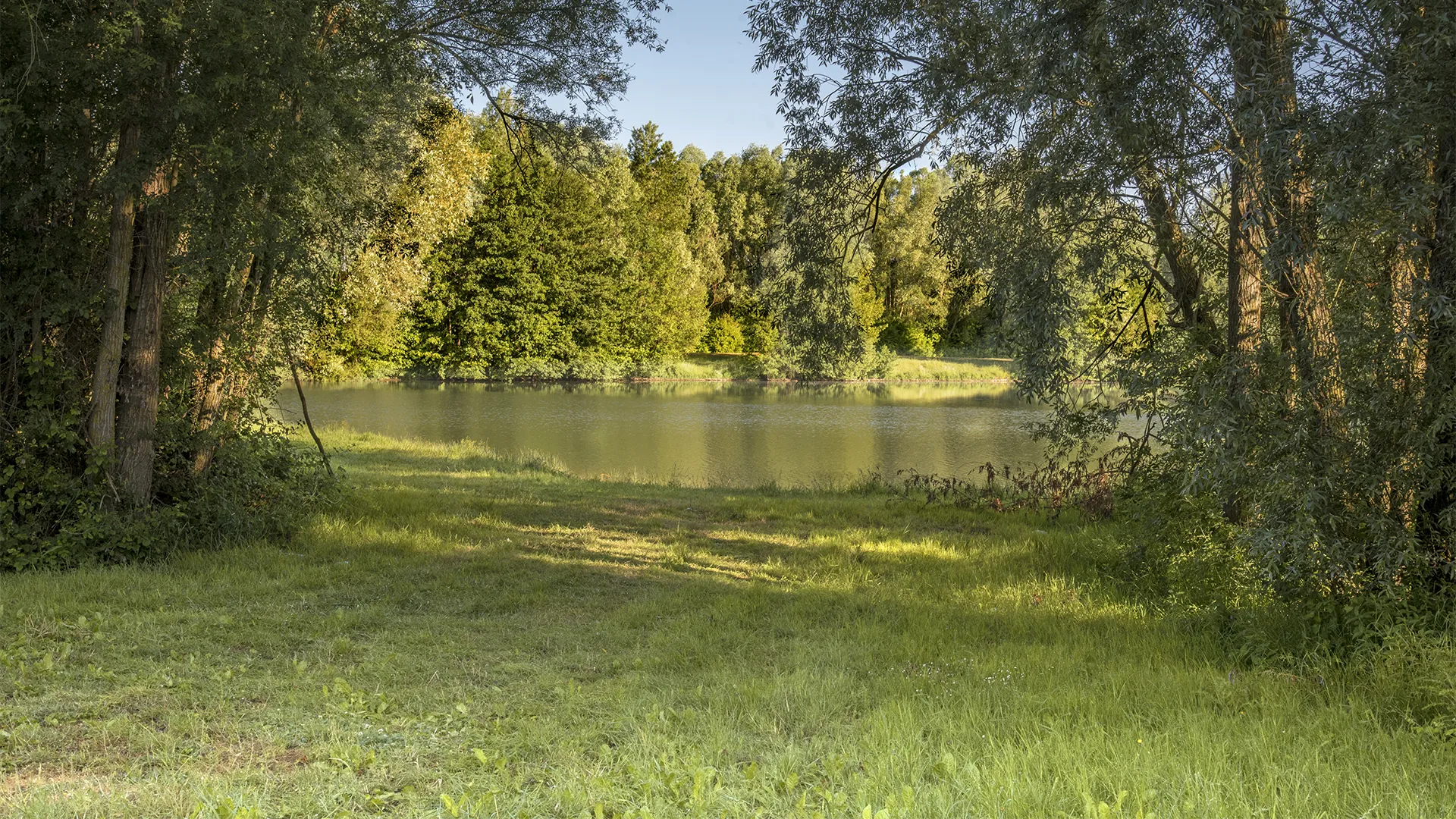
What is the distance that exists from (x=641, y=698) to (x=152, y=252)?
6.06 metres

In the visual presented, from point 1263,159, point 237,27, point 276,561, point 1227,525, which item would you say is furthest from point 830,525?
point 237,27

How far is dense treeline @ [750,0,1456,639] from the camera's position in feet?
16.2

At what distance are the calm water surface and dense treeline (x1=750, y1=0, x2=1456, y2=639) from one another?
21.7 ft

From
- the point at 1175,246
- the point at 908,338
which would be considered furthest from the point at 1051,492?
the point at 908,338

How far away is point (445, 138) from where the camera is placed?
22953mm

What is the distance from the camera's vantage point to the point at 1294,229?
5.05m

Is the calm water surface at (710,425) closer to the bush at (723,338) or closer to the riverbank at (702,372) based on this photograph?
the riverbank at (702,372)

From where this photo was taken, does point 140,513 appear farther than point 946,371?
No

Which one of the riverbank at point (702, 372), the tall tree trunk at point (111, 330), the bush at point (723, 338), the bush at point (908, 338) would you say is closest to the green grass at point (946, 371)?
the riverbank at point (702, 372)

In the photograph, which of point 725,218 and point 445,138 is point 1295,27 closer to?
point 445,138

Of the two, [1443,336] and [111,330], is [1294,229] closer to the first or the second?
[1443,336]

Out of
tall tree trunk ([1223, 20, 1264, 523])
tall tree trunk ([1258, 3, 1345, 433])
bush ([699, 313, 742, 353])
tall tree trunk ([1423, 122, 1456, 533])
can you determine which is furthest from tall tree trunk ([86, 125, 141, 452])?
bush ([699, 313, 742, 353])

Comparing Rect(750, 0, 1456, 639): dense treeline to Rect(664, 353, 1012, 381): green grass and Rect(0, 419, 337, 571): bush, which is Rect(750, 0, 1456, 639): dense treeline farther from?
Rect(664, 353, 1012, 381): green grass

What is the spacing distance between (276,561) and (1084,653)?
251 inches
